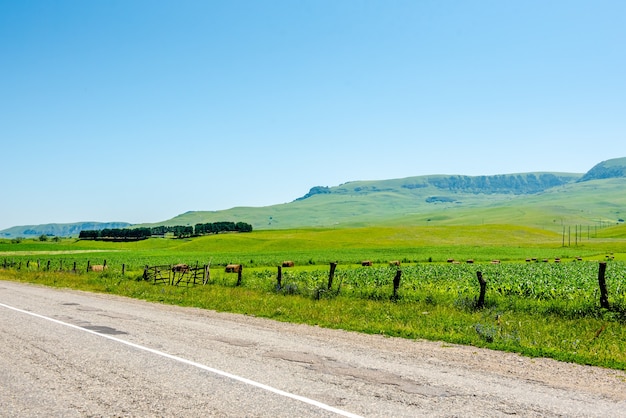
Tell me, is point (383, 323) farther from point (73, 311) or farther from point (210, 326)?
point (73, 311)

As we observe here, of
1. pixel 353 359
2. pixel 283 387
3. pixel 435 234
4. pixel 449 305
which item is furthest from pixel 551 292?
pixel 435 234

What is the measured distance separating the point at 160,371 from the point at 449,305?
46.3 ft

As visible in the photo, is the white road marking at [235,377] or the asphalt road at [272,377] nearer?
the white road marking at [235,377]

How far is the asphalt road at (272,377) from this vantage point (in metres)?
8.98

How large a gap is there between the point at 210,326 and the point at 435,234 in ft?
418

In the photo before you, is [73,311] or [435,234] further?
[435,234]

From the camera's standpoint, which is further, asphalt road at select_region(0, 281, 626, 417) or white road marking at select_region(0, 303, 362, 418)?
asphalt road at select_region(0, 281, 626, 417)

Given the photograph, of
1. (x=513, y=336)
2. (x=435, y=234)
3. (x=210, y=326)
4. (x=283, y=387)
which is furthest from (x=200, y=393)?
(x=435, y=234)

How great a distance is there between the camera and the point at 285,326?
18.8 metres

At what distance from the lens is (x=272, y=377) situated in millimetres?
10930

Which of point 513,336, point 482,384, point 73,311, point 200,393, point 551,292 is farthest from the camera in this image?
point 551,292

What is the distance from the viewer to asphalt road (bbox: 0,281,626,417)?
29.5 feet

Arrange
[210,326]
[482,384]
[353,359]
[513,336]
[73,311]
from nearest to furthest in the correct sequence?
[482,384], [353,359], [513,336], [210,326], [73,311]

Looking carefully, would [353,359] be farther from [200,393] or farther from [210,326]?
[210,326]
